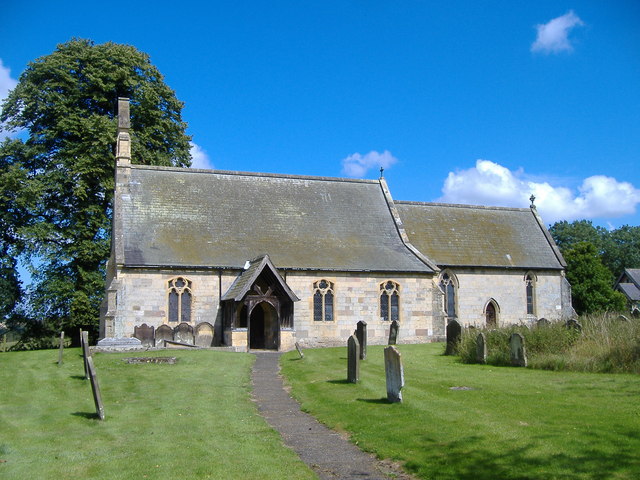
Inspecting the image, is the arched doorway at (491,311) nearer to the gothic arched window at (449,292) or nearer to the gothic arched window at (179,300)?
the gothic arched window at (449,292)

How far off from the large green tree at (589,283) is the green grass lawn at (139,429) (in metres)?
39.9

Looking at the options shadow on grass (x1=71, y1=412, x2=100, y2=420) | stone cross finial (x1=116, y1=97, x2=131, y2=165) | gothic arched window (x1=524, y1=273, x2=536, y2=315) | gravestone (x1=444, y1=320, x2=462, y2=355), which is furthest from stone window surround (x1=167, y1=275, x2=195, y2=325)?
gothic arched window (x1=524, y1=273, x2=536, y2=315)

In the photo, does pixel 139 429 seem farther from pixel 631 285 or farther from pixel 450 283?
pixel 631 285

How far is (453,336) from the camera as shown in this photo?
24.7 metres

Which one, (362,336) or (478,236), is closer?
(362,336)

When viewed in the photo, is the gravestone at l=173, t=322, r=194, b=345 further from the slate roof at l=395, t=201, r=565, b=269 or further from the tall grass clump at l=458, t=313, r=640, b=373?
the slate roof at l=395, t=201, r=565, b=269

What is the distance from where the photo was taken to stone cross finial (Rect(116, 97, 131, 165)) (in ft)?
113

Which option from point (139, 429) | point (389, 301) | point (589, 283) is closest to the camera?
point (139, 429)

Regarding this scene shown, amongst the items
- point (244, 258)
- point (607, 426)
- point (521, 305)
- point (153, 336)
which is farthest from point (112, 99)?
point (607, 426)

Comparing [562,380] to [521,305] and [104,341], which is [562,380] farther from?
[521,305]

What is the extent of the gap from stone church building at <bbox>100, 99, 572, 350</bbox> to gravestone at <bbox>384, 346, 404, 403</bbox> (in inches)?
526

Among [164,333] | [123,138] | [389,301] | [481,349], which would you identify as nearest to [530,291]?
[389,301]

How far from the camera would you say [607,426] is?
1093 centimetres

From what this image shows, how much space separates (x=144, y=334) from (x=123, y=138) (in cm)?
1187
